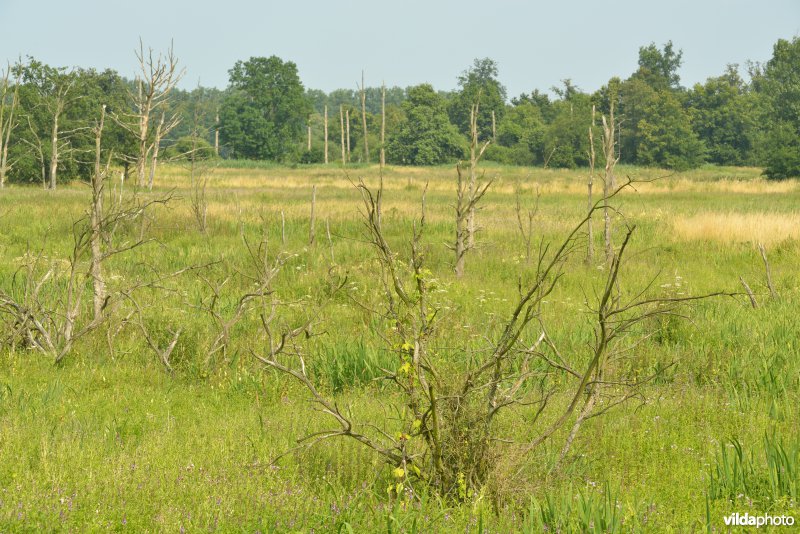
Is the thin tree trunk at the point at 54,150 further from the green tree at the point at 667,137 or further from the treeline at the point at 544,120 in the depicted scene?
the green tree at the point at 667,137

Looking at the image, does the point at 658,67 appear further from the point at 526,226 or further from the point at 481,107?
the point at 526,226

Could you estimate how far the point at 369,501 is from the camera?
13.6ft

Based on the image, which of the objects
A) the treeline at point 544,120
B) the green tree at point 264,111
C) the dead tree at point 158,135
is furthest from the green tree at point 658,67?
the dead tree at point 158,135

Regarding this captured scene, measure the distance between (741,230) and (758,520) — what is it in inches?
559

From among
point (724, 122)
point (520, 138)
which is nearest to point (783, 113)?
point (724, 122)

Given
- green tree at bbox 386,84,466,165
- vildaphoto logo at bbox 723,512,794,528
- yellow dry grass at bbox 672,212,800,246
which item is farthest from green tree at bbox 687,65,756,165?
vildaphoto logo at bbox 723,512,794,528

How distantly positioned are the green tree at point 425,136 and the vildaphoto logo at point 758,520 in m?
72.6

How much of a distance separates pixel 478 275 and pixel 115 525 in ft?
33.4

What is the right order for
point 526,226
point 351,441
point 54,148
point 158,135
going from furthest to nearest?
point 54,148 → point 158,135 → point 526,226 → point 351,441

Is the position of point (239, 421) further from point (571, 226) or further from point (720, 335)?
point (571, 226)

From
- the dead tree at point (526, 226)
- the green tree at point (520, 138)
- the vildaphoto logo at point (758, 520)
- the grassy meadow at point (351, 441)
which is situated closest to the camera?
the vildaphoto logo at point (758, 520)

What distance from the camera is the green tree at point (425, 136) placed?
7606 cm

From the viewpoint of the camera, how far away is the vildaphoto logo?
3.75 metres

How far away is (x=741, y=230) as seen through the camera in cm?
1655
